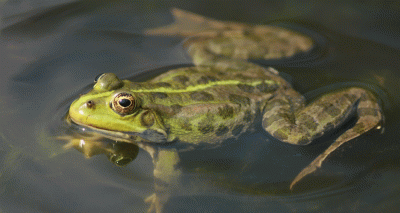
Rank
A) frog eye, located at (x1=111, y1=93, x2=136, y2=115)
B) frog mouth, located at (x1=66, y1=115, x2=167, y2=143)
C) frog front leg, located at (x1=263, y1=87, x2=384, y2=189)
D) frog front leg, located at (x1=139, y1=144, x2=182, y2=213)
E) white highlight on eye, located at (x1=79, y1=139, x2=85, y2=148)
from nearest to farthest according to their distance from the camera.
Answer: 1. frog eye, located at (x1=111, y1=93, x2=136, y2=115)
2. frog front leg, located at (x1=139, y1=144, x2=182, y2=213)
3. frog mouth, located at (x1=66, y1=115, x2=167, y2=143)
4. frog front leg, located at (x1=263, y1=87, x2=384, y2=189)
5. white highlight on eye, located at (x1=79, y1=139, x2=85, y2=148)

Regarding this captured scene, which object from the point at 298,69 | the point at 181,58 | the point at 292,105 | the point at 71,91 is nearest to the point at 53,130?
the point at 71,91

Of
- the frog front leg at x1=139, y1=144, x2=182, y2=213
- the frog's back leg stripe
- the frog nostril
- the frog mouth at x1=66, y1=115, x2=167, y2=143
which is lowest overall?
the frog's back leg stripe

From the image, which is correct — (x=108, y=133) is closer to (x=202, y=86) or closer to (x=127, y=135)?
(x=127, y=135)

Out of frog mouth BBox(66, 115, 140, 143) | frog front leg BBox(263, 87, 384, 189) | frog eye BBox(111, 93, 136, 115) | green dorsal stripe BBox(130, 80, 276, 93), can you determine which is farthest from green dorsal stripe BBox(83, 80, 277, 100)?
frog mouth BBox(66, 115, 140, 143)

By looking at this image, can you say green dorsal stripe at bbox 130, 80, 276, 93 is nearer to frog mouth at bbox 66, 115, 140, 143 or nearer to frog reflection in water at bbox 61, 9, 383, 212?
frog reflection in water at bbox 61, 9, 383, 212

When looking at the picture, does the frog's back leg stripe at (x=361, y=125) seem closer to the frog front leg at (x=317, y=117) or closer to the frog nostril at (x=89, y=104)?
the frog front leg at (x=317, y=117)

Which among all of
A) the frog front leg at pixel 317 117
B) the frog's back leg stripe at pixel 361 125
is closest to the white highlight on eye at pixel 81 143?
the frog front leg at pixel 317 117

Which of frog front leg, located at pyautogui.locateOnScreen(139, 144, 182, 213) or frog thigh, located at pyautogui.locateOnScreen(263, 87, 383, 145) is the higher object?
frog front leg, located at pyautogui.locateOnScreen(139, 144, 182, 213)

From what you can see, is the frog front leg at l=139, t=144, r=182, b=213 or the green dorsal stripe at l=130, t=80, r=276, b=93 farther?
the green dorsal stripe at l=130, t=80, r=276, b=93
